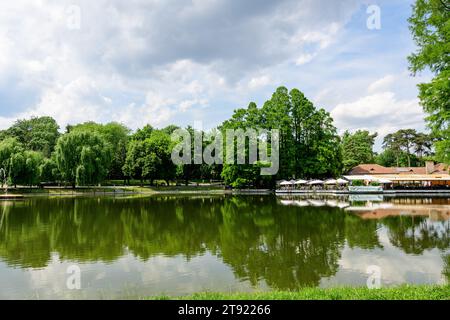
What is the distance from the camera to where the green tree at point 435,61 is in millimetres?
12039

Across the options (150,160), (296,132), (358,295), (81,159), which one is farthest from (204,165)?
(358,295)

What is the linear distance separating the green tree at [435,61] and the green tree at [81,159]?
41703 millimetres

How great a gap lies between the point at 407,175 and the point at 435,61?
4532cm

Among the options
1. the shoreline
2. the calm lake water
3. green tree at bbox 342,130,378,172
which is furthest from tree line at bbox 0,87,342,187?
the shoreline

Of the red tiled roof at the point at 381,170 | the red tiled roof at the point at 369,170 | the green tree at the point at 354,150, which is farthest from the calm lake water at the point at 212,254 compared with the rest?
the green tree at the point at 354,150

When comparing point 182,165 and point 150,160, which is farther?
point 182,165

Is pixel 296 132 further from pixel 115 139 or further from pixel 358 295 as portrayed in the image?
pixel 358 295

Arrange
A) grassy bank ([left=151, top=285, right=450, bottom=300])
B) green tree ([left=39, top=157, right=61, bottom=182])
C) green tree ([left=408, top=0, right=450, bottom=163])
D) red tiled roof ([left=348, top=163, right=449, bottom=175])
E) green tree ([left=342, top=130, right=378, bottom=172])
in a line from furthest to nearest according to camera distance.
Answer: green tree ([left=342, top=130, right=378, bottom=172])
red tiled roof ([left=348, top=163, right=449, bottom=175])
green tree ([left=39, top=157, right=61, bottom=182])
green tree ([left=408, top=0, right=450, bottom=163])
grassy bank ([left=151, top=285, right=450, bottom=300])

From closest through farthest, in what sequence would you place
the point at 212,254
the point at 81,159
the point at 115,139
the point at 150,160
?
the point at 212,254 < the point at 81,159 < the point at 150,160 < the point at 115,139

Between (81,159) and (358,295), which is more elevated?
(81,159)

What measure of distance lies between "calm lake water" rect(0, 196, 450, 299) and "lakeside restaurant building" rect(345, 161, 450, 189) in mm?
31878

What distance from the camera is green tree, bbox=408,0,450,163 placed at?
12039mm

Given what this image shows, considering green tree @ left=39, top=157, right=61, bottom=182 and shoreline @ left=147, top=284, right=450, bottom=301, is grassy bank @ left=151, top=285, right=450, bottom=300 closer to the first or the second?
shoreline @ left=147, top=284, right=450, bottom=301

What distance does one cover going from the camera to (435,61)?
12461 millimetres
